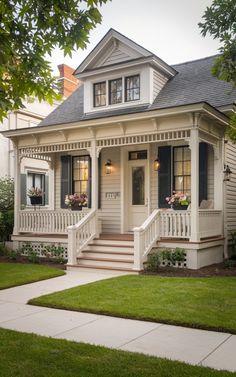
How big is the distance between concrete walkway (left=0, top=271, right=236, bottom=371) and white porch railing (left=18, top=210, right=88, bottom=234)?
17.4ft

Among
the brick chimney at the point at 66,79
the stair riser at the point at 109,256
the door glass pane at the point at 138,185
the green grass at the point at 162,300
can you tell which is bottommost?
the green grass at the point at 162,300

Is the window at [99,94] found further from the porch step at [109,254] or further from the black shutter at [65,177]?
the porch step at [109,254]

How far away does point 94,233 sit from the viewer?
37.9 feet

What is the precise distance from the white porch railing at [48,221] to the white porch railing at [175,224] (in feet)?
8.20

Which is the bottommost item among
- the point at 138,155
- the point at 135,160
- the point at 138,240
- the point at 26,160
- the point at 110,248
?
the point at 110,248

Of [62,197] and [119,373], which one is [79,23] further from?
[62,197]

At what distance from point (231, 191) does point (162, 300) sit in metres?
6.47

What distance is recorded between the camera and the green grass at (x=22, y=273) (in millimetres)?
8594

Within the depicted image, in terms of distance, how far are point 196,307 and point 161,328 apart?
102 cm

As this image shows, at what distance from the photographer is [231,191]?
40.0 ft

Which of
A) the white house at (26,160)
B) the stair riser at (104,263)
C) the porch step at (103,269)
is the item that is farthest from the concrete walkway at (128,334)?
the white house at (26,160)

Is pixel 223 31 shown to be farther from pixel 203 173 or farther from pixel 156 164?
pixel 156 164

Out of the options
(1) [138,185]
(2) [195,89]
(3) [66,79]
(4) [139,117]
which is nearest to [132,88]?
(2) [195,89]

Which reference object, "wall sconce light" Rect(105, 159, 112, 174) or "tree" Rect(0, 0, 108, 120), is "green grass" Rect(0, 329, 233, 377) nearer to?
"tree" Rect(0, 0, 108, 120)
